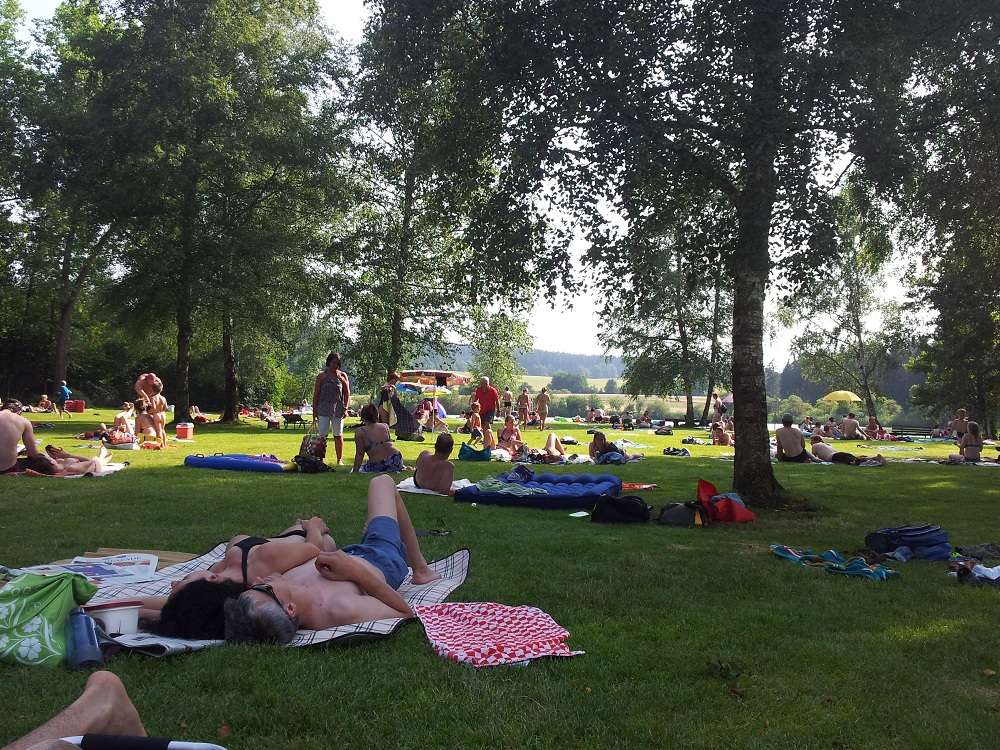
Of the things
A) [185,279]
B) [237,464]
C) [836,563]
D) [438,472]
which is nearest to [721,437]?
[438,472]

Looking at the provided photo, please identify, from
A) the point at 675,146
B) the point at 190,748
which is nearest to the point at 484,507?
the point at 675,146

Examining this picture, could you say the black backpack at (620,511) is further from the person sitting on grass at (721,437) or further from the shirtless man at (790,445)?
the person sitting on grass at (721,437)

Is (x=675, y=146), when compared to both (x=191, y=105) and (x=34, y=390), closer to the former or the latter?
(x=191, y=105)

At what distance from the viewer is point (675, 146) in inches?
357

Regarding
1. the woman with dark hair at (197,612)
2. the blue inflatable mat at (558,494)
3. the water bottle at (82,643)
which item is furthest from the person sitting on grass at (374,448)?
the water bottle at (82,643)

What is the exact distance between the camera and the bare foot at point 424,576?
17.6ft

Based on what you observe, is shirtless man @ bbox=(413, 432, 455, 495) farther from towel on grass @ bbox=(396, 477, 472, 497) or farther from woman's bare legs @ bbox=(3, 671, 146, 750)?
woman's bare legs @ bbox=(3, 671, 146, 750)

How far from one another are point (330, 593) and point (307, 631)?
0.83 ft

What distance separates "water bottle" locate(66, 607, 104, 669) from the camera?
141 inches

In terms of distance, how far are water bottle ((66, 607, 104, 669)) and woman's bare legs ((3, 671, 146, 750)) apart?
1.46 m

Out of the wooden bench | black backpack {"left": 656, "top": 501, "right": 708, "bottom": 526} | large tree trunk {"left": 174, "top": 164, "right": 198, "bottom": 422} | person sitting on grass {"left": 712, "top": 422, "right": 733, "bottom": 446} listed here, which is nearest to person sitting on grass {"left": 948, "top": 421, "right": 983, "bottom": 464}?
person sitting on grass {"left": 712, "top": 422, "right": 733, "bottom": 446}

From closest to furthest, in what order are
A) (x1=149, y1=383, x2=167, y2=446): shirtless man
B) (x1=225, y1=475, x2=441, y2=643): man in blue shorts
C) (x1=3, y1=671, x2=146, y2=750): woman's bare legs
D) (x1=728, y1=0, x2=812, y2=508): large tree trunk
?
(x1=3, y1=671, x2=146, y2=750): woman's bare legs
(x1=225, y1=475, x2=441, y2=643): man in blue shorts
(x1=728, y1=0, x2=812, y2=508): large tree trunk
(x1=149, y1=383, x2=167, y2=446): shirtless man

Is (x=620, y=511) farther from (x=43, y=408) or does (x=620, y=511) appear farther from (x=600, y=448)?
(x=43, y=408)

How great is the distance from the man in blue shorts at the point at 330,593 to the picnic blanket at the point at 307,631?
0.27 ft
